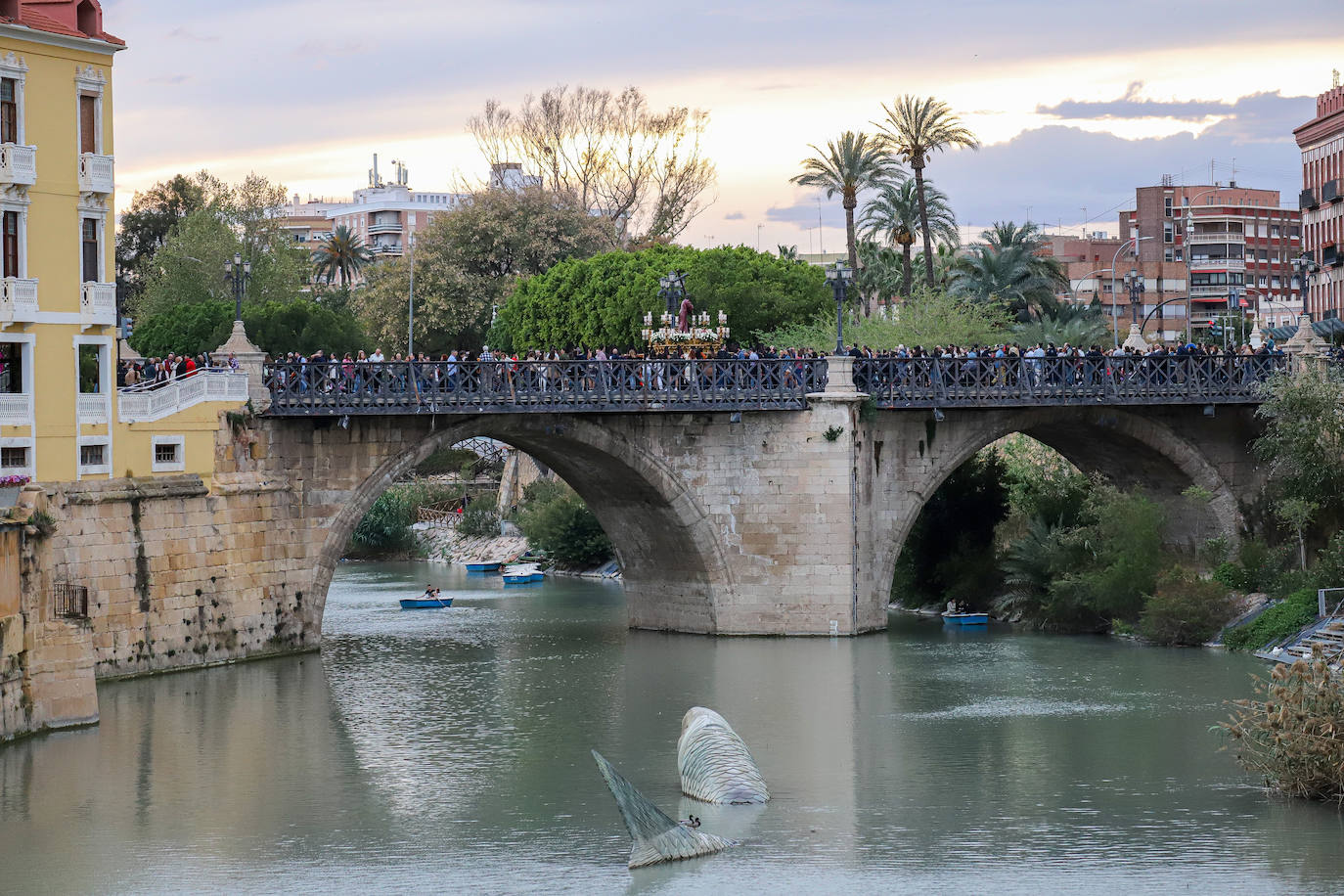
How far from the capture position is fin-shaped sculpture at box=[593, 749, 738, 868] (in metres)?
21.2

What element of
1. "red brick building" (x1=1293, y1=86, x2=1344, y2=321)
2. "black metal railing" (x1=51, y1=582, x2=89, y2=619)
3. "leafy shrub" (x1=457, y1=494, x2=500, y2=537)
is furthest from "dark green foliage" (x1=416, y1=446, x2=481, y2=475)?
"black metal railing" (x1=51, y1=582, x2=89, y2=619)

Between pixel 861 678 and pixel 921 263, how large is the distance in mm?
42267

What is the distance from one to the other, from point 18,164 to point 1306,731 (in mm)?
22181

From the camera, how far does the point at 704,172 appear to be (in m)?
76.9

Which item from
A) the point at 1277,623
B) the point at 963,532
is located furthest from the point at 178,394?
the point at 1277,623

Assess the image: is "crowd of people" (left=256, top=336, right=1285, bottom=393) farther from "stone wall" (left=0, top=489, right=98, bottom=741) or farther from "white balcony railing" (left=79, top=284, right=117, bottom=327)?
"stone wall" (left=0, top=489, right=98, bottom=741)

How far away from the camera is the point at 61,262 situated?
3272 centimetres

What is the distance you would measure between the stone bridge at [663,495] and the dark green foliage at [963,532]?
211 centimetres

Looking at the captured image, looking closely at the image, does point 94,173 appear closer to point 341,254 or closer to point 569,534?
point 569,534

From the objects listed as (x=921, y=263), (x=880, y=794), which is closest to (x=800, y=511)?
(x=880, y=794)

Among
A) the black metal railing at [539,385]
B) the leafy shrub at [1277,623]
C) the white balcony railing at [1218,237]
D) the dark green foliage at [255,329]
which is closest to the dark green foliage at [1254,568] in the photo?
the leafy shrub at [1277,623]

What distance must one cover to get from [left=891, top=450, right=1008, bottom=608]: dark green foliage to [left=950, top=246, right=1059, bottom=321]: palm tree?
19035 millimetres

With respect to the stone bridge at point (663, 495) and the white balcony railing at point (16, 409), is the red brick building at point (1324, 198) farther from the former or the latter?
the white balcony railing at point (16, 409)

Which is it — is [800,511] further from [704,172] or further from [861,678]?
[704,172]
